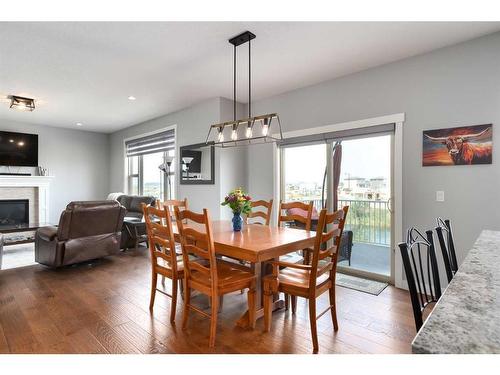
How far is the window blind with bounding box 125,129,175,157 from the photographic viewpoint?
5857 mm

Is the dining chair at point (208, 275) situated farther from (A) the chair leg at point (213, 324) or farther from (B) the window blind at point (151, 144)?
(B) the window blind at point (151, 144)

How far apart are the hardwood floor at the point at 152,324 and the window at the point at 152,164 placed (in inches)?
116

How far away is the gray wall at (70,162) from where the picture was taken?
22.4 ft

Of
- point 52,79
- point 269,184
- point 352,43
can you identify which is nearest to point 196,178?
point 269,184

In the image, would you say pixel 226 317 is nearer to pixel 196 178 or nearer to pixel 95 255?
pixel 95 255

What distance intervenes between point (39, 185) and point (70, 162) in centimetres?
96

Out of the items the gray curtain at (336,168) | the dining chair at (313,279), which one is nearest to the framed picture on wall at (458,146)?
the gray curtain at (336,168)

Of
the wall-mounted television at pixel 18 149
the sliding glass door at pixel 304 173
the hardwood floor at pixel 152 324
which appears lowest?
the hardwood floor at pixel 152 324

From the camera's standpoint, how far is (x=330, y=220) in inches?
84.6

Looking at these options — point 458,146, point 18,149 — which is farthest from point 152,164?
point 458,146

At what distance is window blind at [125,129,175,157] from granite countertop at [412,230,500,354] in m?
5.37

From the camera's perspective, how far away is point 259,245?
2.18 meters

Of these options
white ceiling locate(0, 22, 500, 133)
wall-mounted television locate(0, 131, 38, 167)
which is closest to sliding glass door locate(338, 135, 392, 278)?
white ceiling locate(0, 22, 500, 133)
